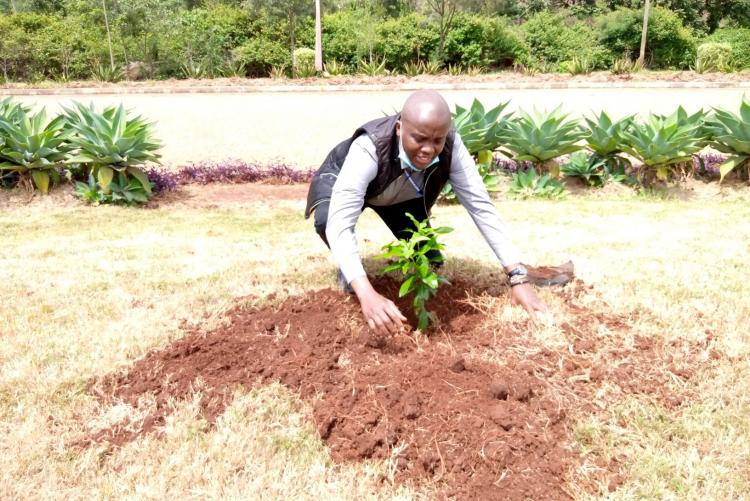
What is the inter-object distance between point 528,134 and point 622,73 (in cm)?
1604

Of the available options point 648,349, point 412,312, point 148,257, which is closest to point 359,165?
point 412,312

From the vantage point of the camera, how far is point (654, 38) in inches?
982

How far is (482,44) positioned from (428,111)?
23423 mm

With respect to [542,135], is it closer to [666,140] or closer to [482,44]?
[666,140]

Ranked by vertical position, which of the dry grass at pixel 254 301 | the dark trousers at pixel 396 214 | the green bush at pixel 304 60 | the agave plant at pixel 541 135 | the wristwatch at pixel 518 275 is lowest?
the dry grass at pixel 254 301

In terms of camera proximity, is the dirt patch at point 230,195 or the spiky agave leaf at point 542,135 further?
the dirt patch at point 230,195

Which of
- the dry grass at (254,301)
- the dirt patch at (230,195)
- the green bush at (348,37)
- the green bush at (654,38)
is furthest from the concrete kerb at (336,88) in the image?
the dry grass at (254,301)

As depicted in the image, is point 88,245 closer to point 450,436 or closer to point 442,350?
point 442,350

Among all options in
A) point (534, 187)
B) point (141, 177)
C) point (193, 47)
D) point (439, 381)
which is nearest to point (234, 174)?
point (141, 177)

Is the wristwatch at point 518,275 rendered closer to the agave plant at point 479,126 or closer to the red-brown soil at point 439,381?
the red-brown soil at point 439,381

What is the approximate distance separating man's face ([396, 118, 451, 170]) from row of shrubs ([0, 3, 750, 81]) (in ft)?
62.7

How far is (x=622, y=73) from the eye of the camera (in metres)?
20.2

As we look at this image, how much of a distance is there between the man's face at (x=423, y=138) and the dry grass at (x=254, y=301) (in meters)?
0.98

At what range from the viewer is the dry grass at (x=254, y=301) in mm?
2203
